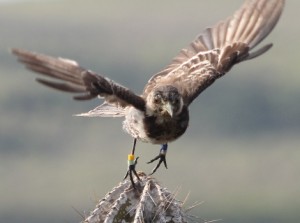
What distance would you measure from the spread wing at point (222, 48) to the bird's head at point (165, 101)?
124 cm

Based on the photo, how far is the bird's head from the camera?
18.6m

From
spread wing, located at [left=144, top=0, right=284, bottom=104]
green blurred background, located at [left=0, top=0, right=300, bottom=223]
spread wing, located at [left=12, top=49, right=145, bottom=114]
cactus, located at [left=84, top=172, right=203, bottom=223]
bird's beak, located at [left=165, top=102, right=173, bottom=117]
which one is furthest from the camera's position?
green blurred background, located at [left=0, top=0, right=300, bottom=223]

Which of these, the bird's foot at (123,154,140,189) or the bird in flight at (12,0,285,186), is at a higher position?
the bird in flight at (12,0,285,186)

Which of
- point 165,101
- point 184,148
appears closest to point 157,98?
point 165,101

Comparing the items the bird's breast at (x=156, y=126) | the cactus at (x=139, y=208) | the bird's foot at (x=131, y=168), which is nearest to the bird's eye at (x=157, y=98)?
the bird's breast at (x=156, y=126)

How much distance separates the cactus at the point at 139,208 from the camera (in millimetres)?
17172

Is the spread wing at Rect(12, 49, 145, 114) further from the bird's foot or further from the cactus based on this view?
the cactus

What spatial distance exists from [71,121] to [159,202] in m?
165

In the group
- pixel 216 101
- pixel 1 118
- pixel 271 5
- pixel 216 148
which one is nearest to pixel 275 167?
pixel 216 148

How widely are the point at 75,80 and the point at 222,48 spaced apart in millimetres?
5232

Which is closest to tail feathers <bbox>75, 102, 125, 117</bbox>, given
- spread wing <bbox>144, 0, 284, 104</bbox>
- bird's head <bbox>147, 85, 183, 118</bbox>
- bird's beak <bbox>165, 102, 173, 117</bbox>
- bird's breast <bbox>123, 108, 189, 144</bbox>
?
spread wing <bbox>144, 0, 284, 104</bbox>

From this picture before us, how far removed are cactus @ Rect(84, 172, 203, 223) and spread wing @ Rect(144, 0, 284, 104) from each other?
2943 millimetres

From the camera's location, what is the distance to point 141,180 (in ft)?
58.8

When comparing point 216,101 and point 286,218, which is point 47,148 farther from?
point 286,218
